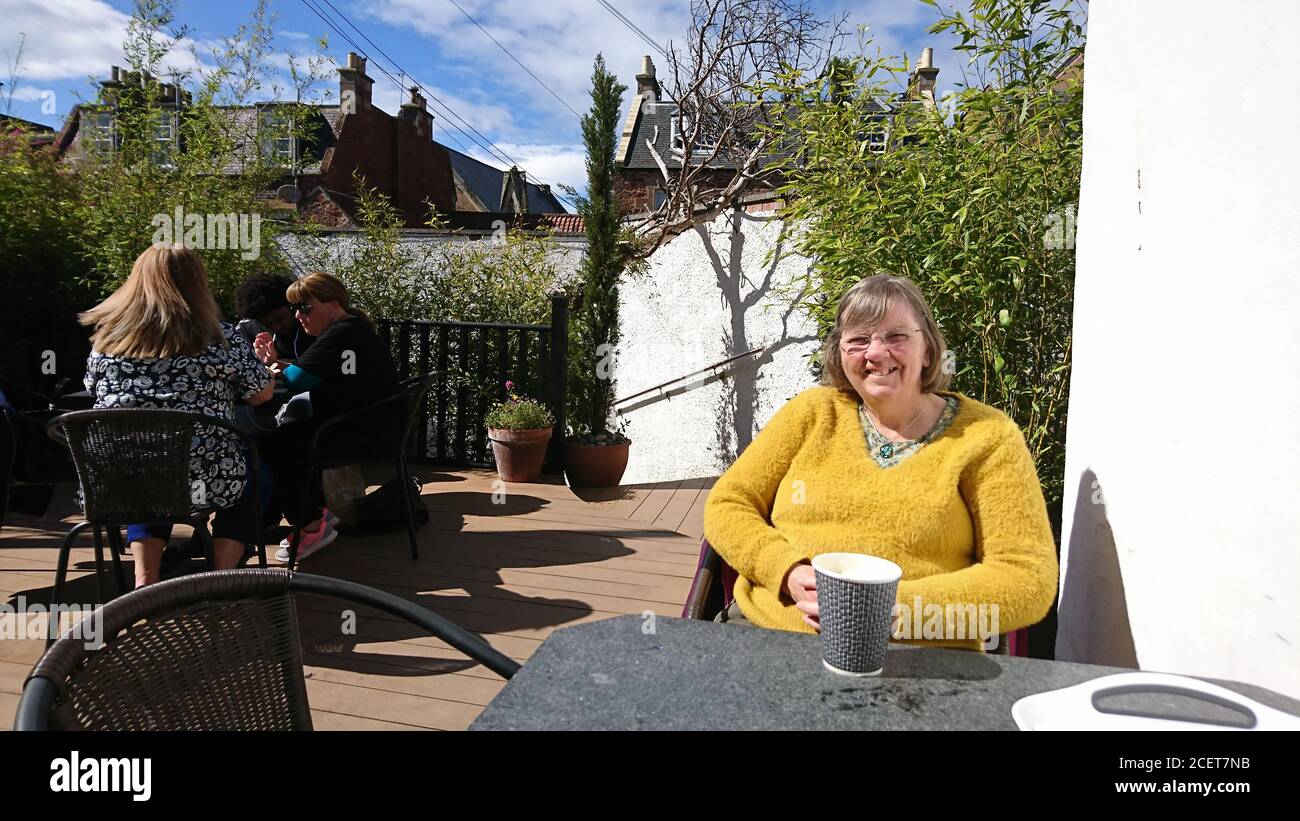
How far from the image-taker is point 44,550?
322 centimetres

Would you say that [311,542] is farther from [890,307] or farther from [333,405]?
[890,307]

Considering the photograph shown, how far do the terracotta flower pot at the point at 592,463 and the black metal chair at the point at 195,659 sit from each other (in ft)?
11.6

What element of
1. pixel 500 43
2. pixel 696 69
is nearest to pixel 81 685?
pixel 696 69

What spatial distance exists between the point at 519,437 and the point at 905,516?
11.2ft

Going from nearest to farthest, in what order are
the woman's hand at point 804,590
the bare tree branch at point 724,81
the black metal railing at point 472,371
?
the woman's hand at point 804,590 < the black metal railing at point 472,371 < the bare tree branch at point 724,81

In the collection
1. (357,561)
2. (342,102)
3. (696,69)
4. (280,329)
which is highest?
(342,102)

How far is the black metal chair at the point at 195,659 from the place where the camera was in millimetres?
774

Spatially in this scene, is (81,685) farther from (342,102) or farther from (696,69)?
(342,102)

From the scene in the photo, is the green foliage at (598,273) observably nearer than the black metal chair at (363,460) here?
No

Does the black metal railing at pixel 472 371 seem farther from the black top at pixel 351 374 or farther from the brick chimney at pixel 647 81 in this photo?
the brick chimney at pixel 647 81

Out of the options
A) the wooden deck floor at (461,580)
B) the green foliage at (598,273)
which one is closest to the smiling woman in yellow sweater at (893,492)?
the wooden deck floor at (461,580)

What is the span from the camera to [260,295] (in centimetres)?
355

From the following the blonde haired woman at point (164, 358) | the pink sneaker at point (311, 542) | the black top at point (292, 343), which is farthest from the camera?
the black top at point (292, 343)
